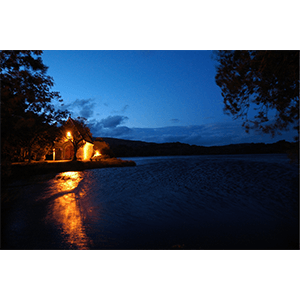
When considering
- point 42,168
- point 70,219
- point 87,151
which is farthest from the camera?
point 87,151

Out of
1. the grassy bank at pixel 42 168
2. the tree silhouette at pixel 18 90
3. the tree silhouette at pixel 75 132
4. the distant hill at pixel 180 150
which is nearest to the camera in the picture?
the tree silhouette at pixel 18 90

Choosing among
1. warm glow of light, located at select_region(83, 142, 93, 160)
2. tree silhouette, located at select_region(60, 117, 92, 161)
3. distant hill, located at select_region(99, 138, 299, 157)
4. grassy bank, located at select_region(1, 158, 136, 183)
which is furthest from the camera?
distant hill, located at select_region(99, 138, 299, 157)

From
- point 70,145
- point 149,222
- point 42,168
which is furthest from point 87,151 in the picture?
point 149,222

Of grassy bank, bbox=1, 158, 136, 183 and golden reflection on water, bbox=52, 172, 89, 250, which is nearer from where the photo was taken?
golden reflection on water, bbox=52, 172, 89, 250

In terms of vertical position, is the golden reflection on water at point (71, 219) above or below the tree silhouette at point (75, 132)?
below

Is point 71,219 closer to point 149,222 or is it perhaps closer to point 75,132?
point 149,222

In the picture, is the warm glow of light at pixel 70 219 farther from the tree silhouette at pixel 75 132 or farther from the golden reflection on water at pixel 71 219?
the tree silhouette at pixel 75 132

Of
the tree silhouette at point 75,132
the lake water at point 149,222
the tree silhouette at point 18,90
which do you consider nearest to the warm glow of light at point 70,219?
the lake water at point 149,222

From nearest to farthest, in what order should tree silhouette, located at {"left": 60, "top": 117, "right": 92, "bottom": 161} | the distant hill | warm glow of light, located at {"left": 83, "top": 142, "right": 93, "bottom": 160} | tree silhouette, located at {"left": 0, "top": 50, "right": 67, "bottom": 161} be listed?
tree silhouette, located at {"left": 0, "top": 50, "right": 67, "bottom": 161}
tree silhouette, located at {"left": 60, "top": 117, "right": 92, "bottom": 161}
warm glow of light, located at {"left": 83, "top": 142, "right": 93, "bottom": 160}
the distant hill

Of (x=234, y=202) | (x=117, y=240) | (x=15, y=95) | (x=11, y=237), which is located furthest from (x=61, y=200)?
(x=234, y=202)

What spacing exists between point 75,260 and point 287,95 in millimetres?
8335

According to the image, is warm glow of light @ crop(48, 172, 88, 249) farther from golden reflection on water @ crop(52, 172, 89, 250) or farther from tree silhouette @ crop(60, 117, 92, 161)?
tree silhouette @ crop(60, 117, 92, 161)

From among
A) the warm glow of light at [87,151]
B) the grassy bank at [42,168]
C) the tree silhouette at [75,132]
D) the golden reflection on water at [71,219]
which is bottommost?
the golden reflection on water at [71,219]

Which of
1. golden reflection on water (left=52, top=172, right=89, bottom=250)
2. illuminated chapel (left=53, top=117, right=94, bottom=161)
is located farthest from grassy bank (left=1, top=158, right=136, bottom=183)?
illuminated chapel (left=53, top=117, right=94, bottom=161)
